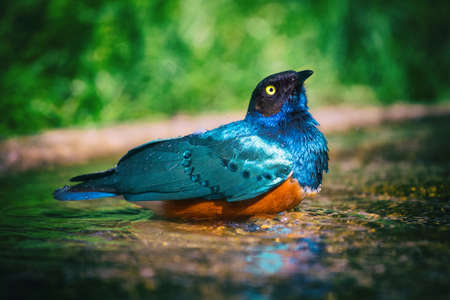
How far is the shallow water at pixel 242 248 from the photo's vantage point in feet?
5.53

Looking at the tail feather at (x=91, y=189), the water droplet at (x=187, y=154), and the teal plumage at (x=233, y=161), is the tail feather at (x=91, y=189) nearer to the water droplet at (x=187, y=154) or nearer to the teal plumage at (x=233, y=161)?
the teal plumage at (x=233, y=161)

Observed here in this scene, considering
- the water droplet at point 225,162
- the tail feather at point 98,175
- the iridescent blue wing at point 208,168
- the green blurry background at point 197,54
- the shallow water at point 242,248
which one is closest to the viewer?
the shallow water at point 242,248

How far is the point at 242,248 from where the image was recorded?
2.14 metres

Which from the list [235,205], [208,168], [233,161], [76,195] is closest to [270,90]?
[233,161]

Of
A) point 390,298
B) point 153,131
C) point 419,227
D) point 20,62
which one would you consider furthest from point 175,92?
point 390,298

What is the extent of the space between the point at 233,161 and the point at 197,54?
13.4 ft

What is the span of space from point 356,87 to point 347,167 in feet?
11.8

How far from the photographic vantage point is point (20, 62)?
5.16 metres

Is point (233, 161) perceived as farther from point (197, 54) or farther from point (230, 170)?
point (197, 54)

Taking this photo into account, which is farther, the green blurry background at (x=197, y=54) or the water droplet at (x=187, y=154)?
the green blurry background at (x=197, y=54)

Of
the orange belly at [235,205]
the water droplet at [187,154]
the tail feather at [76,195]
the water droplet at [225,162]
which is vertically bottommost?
the orange belly at [235,205]

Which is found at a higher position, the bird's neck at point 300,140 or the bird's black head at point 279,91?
the bird's black head at point 279,91

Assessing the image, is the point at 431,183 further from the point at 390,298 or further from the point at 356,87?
the point at 356,87

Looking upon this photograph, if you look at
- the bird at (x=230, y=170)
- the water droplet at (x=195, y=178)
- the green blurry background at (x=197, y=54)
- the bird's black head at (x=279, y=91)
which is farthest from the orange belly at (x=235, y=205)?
the green blurry background at (x=197, y=54)
